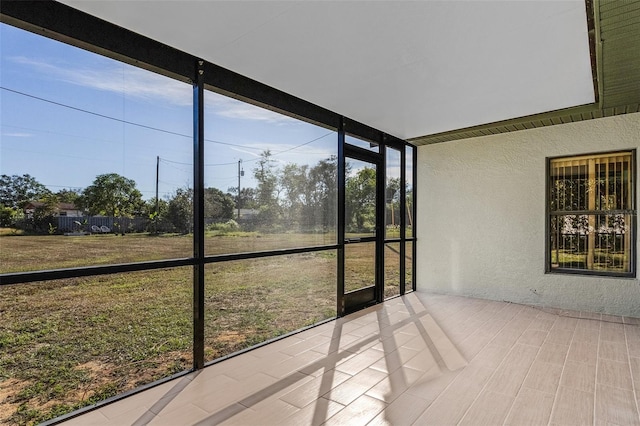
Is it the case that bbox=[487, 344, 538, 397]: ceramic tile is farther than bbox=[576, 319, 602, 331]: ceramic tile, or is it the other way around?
bbox=[576, 319, 602, 331]: ceramic tile

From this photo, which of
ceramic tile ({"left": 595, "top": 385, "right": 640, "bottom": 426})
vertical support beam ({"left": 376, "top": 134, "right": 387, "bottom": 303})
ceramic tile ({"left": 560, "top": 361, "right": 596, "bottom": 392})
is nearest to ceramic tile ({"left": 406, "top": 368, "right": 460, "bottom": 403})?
ceramic tile ({"left": 560, "top": 361, "right": 596, "bottom": 392})

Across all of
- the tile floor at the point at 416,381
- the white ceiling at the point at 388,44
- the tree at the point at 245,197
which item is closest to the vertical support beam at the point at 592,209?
the tile floor at the point at 416,381

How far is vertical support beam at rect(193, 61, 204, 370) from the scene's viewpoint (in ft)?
9.61

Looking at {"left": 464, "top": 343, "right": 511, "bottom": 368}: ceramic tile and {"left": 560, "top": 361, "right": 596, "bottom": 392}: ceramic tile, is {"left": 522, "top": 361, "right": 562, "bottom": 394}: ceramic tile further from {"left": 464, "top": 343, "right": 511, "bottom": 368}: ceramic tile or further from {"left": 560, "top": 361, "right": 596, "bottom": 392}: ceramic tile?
{"left": 464, "top": 343, "right": 511, "bottom": 368}: ceramic tile

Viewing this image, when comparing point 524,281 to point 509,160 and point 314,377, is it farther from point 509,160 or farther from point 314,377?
point 314,377

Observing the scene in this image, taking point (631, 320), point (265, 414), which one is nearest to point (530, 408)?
point (265, 414)

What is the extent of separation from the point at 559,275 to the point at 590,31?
3.55 meters

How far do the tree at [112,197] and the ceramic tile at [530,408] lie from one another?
2.95 m

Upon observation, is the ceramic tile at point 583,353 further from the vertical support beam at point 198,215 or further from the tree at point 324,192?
the vertical support beam at point 198,215

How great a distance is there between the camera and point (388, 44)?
268 centimetres

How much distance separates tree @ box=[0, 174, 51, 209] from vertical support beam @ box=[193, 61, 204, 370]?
3.36 feet

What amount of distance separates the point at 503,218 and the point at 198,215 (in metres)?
4.53

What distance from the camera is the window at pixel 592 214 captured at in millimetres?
4629

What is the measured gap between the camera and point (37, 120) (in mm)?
2215
